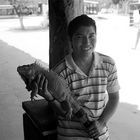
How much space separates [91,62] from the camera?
1.30 m

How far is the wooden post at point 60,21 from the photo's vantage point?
187cm

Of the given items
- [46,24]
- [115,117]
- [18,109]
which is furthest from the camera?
[46,24]

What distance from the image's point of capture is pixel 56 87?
1207 mm

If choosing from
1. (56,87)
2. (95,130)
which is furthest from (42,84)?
(95,130)

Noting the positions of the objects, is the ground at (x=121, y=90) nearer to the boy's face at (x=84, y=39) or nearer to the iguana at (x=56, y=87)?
the iguana at (x=56, y=87)

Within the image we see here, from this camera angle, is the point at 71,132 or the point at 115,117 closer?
the point at 71,132

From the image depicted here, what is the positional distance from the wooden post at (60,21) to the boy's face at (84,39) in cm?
67

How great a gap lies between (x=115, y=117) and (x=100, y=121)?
2355 mm

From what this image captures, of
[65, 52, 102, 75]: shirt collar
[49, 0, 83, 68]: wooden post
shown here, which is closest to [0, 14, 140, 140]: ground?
[49, 0, 83, 68]: wooden post

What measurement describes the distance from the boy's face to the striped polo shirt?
0.08m

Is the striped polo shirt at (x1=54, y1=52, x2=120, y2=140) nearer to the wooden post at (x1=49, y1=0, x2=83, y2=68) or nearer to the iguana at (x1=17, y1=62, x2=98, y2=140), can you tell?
the iguana at (x1=17, y1=62, x2=98, y2=140)

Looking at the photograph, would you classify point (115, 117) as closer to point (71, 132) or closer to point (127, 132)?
point (127, 132)

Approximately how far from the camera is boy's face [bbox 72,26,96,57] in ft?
4.03

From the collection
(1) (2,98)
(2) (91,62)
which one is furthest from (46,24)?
(2) (91,62)
